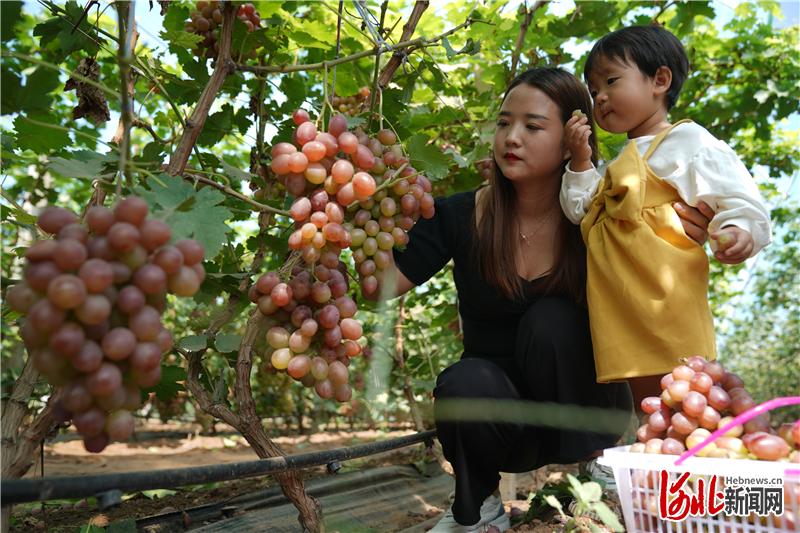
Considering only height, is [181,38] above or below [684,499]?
above

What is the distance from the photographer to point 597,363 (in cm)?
171

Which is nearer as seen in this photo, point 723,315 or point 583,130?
point 583,130

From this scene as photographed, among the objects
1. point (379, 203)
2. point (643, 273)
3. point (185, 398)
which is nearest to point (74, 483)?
point (379, 203)

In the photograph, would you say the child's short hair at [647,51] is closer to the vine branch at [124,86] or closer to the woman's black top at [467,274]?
the woman's black top at [467,274]

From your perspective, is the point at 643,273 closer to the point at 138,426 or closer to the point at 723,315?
the point at 138,426

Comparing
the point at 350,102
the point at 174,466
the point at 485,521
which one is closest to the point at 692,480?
the point at 485,521

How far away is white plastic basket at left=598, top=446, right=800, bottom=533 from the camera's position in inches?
40.3

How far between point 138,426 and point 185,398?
57cm

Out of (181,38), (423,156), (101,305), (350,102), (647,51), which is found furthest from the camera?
(350,102)

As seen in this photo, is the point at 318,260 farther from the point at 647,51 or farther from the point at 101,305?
the point at 647,51

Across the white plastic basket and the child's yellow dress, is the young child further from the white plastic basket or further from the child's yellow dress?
the white plastic basket

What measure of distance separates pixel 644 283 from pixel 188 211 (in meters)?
1.16

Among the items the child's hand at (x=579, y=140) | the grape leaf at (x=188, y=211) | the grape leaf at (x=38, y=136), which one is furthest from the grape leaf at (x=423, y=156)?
the grape leaf at (x=38, y=136)

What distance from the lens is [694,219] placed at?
167 cm
